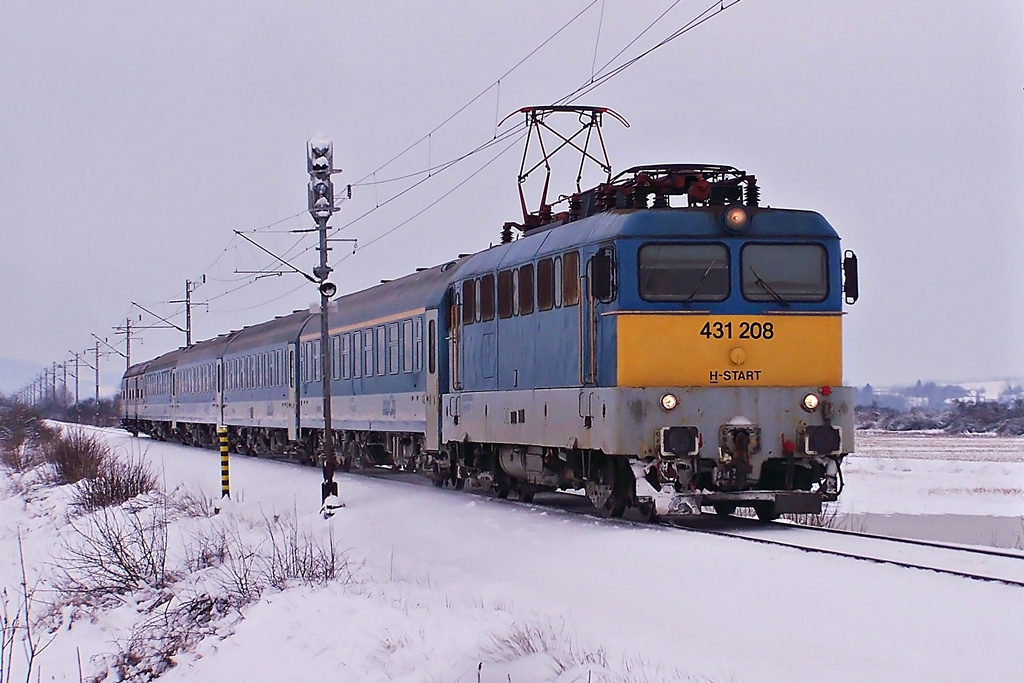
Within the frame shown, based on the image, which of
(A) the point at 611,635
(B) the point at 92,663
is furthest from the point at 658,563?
(B) the point at 92,663

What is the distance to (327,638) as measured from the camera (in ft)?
36.0

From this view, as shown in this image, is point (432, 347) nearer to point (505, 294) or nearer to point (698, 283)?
point (505, 294)

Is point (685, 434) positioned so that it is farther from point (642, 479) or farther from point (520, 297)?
point (520, 297)

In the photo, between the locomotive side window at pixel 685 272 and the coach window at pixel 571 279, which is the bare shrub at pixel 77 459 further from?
the locomotive side window at pixel 685 272

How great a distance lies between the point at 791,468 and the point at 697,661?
242 inches

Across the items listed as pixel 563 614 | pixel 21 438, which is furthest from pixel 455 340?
pixel 21 438

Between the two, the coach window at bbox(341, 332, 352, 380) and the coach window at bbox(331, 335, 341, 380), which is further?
the coach window at bbox(331, 335, 341, 380)

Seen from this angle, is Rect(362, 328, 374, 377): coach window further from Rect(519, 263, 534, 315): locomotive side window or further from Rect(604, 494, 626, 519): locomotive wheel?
Rect(604, 494, 626, 519): locomotive wheel

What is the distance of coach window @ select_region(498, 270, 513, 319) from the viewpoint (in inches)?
707

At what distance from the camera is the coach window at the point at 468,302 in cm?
1967

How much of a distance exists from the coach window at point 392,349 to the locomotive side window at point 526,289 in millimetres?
7698

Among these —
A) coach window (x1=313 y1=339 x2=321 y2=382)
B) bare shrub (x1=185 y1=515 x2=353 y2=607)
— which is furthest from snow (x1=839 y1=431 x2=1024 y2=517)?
coach window (x1=313 y1=339 x2=321 y2=382)

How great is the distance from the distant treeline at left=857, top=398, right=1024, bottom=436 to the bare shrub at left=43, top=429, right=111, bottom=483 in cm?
Result: 5026

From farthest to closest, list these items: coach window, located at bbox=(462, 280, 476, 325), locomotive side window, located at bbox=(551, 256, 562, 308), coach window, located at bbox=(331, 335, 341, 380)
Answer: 1. coach window, located at bbox=(331, 335, 341, 380)
2. coach window, located at bbox=(462, 280, 476, 325)
3. locomotive side window, located at bbox=(551, 256, 562, 308)
